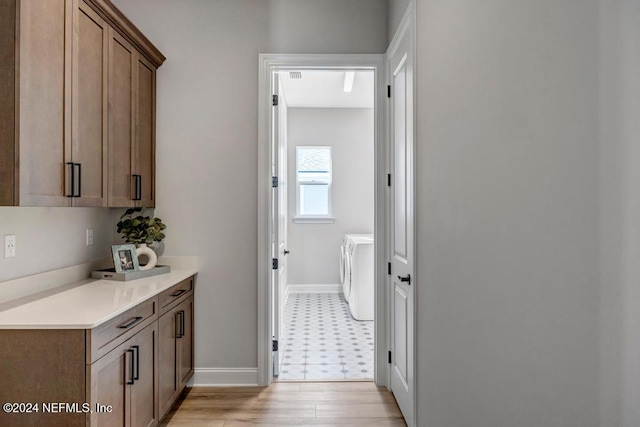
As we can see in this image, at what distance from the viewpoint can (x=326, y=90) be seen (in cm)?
511

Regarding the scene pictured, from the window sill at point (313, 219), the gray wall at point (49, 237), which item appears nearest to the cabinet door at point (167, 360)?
the gray wall at point (49, 237)

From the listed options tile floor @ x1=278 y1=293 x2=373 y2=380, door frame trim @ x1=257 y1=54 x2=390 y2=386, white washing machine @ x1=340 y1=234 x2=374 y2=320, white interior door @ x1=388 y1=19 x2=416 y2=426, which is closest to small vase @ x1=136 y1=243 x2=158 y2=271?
door frame trim @ x1=257 y1=54 x2=390 y2=386

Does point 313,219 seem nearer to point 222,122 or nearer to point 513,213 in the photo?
point 222,122

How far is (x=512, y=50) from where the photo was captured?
1088 millimetres

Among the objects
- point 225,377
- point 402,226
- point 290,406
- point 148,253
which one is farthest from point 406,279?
point 148,253

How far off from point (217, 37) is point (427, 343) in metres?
2.45

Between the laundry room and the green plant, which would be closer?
the green plant

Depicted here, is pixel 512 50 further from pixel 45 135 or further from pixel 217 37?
pixel 217 37

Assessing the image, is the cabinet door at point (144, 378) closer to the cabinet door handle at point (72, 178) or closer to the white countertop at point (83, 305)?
the white countertop at point (83, 305)

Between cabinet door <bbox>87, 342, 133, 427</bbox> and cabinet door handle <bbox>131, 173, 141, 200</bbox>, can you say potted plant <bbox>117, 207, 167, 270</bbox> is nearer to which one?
cabinet door handle <bbox>131, 173, 141, 200</bbox>

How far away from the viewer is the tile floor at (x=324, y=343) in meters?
3.13

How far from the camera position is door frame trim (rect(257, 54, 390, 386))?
286cm

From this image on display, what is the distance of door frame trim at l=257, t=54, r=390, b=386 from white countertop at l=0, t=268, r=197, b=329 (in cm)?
69

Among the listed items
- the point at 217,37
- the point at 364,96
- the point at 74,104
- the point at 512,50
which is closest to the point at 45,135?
the point at 74,104
